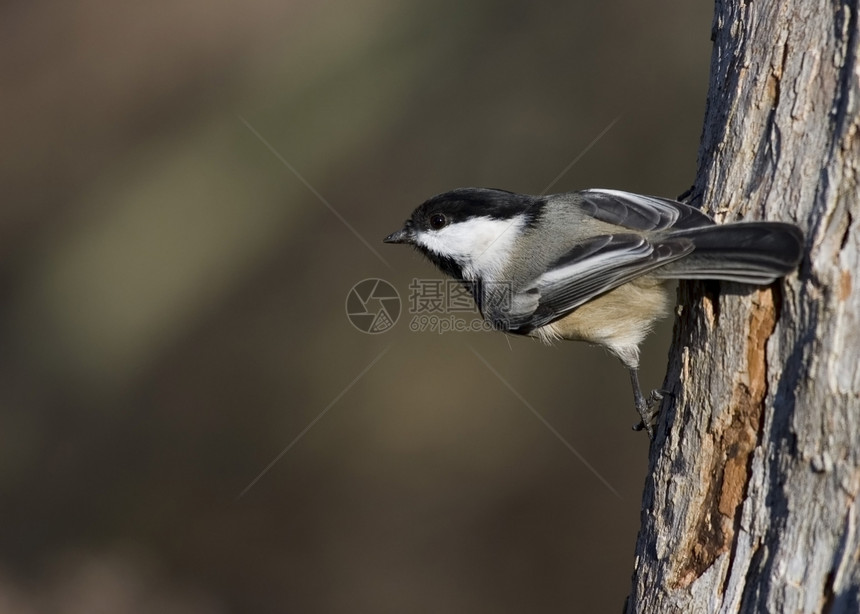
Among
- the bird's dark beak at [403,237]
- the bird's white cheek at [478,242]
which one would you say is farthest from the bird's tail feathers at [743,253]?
the bird's dark beak at [403,237]

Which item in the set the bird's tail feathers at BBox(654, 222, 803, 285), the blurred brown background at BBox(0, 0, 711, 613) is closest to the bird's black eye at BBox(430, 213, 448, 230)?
the bird's tail feathers at BBox(654, 222, 803, 285)

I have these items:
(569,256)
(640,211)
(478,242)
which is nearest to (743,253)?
(640,211)

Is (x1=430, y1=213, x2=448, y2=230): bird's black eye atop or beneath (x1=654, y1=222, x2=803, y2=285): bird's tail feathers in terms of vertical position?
beneath

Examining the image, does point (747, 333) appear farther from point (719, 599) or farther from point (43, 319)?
point (43, 319)

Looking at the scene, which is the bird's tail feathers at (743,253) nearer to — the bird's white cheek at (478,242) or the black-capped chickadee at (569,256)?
the black-capped chickadee at (569,256)

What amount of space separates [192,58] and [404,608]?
411 cm

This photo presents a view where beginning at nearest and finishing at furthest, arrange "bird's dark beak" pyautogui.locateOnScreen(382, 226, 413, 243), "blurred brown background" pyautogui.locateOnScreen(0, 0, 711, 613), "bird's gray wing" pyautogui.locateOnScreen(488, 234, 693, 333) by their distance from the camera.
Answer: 1. "bird's gray wing" pyautogui.locateOnScreen(488, 234, 693, 333)
2. "bird's dark beak" pyautogui.locateOnScreen(382, 226, 413, 243)
3. "blurred brown background" pyautogui.locateOnScreen(0, 0, 711, 613)

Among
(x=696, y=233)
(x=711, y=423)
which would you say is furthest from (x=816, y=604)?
(x=696, y=233)

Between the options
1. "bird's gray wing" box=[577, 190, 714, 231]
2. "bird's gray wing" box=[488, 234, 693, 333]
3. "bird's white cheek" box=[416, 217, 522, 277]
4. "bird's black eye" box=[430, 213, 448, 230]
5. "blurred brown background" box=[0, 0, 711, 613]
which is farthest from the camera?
"blurred brown background" box=[0, 0, 711, 613]

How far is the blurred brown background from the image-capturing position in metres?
5.25

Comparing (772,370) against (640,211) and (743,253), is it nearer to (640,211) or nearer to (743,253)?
(743,253)

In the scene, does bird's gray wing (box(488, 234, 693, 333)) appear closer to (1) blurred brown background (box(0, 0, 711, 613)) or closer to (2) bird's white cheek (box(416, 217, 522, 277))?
(2) bird's white cheek (box(416, 217, 522, 277))

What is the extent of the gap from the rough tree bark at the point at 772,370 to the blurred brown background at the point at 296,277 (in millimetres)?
3175

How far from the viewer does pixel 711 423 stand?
1984 millimetres
